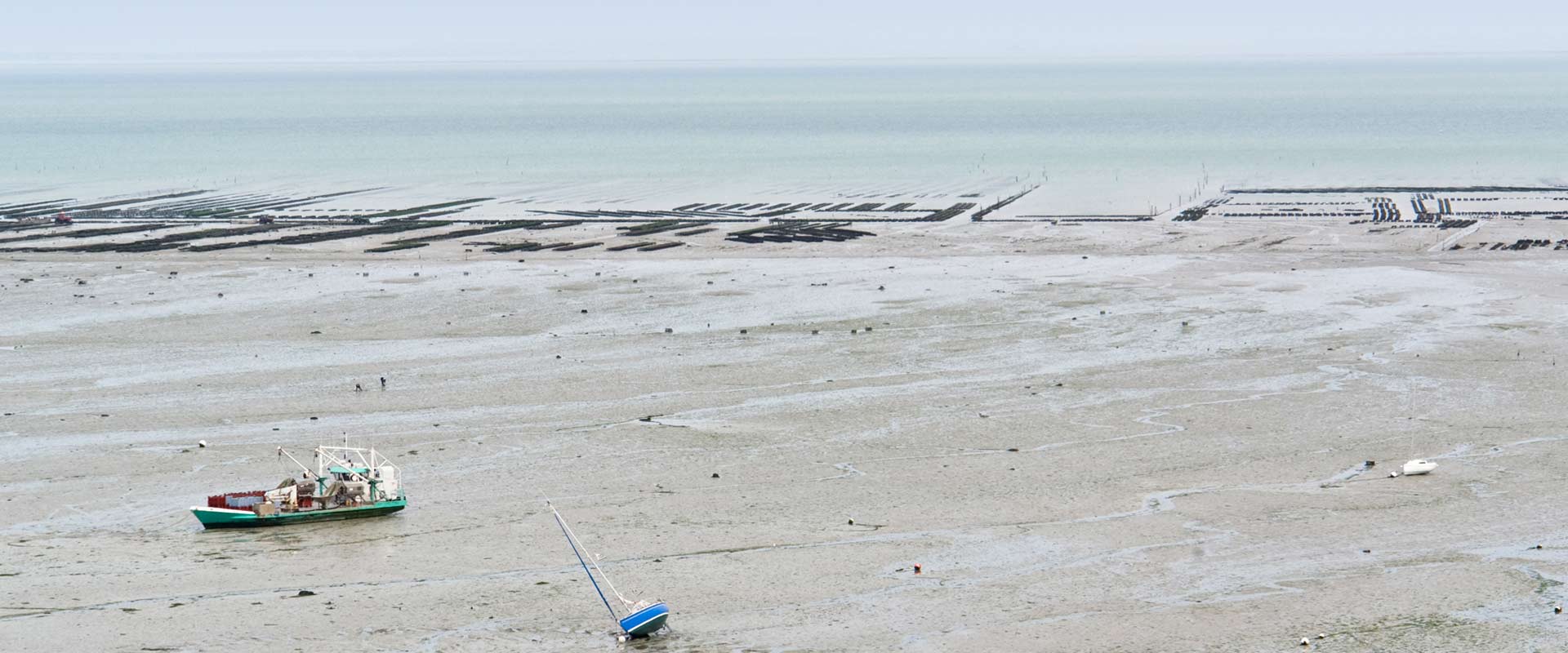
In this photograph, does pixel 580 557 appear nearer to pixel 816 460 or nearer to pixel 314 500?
pixel 314 500

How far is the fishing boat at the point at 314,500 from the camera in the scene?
99.7 ft

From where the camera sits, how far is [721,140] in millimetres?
147375

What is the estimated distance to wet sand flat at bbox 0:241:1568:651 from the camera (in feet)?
84.3

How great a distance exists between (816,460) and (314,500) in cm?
964

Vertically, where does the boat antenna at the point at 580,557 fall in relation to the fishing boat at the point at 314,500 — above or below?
below

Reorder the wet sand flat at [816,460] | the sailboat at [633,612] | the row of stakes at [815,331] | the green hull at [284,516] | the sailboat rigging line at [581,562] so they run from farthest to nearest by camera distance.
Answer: the row of stakes at [815,331] < the green hull at [284,516] < the wet sand flat at [816,460] < the sailboat rigging line at [581,562] < the sailboat at [633,612]

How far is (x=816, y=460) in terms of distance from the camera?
114ft

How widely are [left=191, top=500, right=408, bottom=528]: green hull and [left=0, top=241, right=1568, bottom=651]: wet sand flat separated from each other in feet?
1.19

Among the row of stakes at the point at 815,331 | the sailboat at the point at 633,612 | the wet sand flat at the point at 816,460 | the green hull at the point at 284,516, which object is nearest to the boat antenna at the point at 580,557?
the sailboat at the point at 633,612

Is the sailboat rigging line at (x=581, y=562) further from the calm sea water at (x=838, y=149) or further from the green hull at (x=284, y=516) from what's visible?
the calm sea water at (x=838, y=149)

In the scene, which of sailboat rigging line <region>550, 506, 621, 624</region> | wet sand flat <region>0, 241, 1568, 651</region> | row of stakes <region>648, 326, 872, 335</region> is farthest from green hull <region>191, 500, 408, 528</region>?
row of stakes <region>648, 326, 872, 335</region>

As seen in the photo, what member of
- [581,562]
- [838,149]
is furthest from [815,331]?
[838,149]

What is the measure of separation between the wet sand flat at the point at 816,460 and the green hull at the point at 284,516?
0.36m

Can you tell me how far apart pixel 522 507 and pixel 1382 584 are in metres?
14.6
